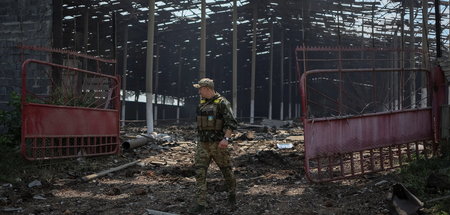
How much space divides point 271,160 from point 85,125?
3.94m

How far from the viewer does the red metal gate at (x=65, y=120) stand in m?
6.42

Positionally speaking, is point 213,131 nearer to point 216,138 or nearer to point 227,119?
point 216,138

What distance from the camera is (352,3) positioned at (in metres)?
21.0

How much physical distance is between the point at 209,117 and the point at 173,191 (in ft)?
5.55

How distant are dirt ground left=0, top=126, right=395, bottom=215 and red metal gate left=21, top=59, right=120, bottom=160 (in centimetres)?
30

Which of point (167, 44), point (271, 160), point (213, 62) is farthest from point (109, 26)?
point (271, 160)

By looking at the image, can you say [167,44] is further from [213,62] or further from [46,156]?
[46,156]

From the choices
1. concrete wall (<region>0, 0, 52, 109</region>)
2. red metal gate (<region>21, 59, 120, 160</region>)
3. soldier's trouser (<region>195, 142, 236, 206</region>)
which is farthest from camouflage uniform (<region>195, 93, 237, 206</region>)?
concrete wall (<region>0, 0, 52, 109</region>)

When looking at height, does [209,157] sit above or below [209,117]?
below

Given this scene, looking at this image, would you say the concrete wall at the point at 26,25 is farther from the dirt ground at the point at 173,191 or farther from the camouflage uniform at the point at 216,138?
the camouflage uniform at the point at 216,138

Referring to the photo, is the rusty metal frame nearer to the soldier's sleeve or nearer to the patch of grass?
the patch of grass

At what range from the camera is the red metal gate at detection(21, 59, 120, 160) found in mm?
6422

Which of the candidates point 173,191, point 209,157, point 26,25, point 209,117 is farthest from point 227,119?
point 26,25

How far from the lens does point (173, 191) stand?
5805mm
